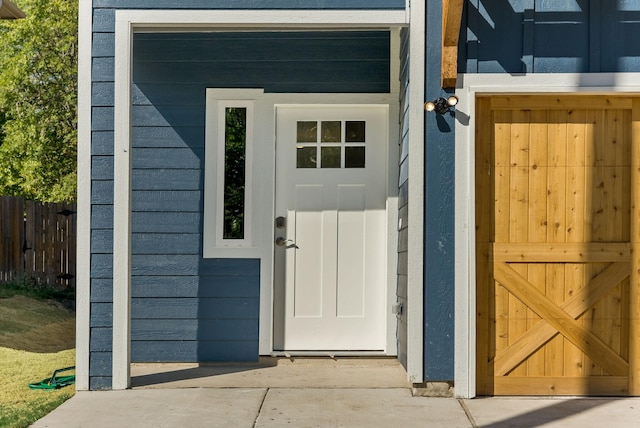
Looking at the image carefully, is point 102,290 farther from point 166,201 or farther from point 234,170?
point 234,170

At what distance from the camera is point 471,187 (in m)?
5.43

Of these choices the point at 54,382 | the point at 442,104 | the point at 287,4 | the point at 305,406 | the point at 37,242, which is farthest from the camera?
the point at 37,242

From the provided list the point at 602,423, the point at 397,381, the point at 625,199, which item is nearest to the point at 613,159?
the point at 625,199

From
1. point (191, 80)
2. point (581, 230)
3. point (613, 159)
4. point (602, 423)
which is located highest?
point (191, 80)

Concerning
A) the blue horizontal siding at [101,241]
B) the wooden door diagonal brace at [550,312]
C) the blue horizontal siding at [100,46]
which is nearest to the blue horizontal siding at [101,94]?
the blue horizontal siding at [100,46]

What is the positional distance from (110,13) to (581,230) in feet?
10.7

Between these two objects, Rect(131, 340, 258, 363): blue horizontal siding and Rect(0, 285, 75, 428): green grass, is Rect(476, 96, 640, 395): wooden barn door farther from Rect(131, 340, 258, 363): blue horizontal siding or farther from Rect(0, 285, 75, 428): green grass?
Rect(0, 285, 75, 428): green grass

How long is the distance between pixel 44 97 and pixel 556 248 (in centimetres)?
1530

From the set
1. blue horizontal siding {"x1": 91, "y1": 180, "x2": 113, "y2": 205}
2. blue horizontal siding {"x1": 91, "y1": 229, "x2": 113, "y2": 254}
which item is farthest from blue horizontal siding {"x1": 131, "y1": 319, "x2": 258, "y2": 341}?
blue horizontal siding {"x1": 91, "y1": 180, "x2": 113, "y2": 205}

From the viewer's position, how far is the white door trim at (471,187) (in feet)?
17.7

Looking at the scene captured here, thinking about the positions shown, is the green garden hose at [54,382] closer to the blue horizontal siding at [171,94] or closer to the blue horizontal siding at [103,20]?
the blue horizontal siding at [171,94]

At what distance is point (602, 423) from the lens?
191 inches

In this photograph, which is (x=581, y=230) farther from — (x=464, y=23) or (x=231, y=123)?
(x=231, y=123)

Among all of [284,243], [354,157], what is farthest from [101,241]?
[354,157]
